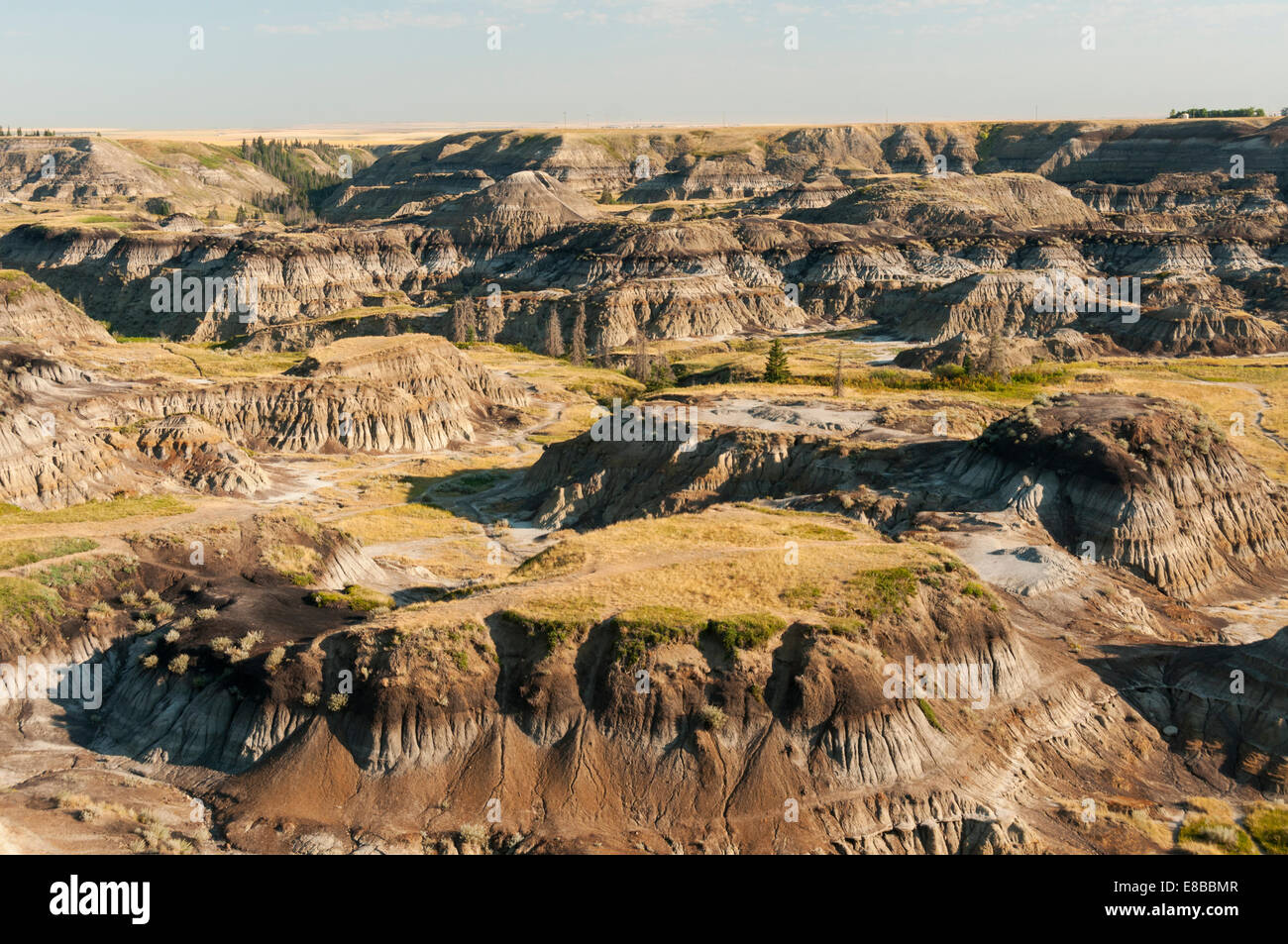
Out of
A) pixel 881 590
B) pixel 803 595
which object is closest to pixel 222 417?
pixel 803 595

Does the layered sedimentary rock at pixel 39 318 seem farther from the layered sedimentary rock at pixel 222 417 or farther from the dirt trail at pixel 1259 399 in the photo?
the dirt trail at pixel 1259 399

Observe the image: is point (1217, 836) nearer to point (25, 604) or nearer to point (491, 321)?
point (25, 604)

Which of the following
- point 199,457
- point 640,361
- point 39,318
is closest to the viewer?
point 199,457

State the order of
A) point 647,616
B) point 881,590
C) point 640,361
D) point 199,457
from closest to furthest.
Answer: point 647,616 < point 881,590 < point 199,457 < point 640,361

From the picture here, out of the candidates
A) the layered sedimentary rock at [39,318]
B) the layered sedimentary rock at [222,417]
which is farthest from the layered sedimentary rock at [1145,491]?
the layered sedimentary rock at [39,318]

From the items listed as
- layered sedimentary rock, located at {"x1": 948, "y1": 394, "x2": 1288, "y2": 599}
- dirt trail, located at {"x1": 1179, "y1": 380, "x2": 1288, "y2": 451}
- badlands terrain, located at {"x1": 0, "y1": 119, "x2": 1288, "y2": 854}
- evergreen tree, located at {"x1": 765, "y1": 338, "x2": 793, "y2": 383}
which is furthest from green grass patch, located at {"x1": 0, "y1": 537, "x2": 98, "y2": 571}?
dirt trail, located at {"x1": 1179, "y1": 380, "x2": 1288, "y2": 451}

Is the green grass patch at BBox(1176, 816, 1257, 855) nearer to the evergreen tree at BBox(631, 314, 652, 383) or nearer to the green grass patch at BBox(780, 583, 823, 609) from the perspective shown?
the green grass patch at BBox(780, 583, 823, 609)

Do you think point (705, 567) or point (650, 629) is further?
point (705, 567)

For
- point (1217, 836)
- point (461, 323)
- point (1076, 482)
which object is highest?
point (461, 323)

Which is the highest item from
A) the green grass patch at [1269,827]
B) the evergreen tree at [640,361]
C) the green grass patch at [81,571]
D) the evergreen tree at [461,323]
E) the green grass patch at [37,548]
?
the evergreen tree at [461,323]

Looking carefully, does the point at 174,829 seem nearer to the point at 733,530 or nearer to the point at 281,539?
the point at 281,539
